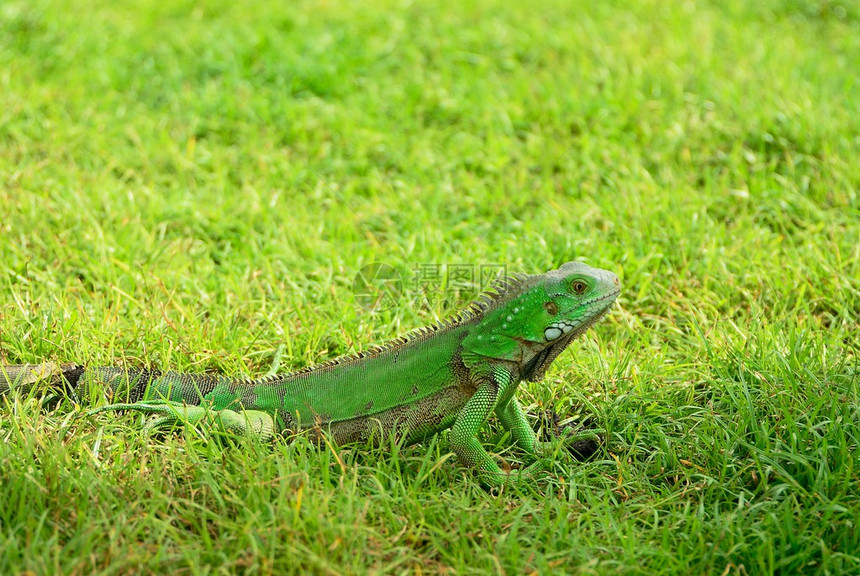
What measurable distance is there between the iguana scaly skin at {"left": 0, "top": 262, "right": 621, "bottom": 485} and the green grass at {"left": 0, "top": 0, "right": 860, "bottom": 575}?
158 millimetres

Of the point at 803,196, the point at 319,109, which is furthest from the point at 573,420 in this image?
the point at 319,109

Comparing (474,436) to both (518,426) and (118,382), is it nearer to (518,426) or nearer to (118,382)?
(518,426)

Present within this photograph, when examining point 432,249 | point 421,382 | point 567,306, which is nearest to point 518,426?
point 421,382

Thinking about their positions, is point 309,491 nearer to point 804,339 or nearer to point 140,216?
point 804,339

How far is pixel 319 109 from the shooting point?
7660 mm

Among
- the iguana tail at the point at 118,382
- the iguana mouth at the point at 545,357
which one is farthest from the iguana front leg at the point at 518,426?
the iguana tail at the point at 118,382

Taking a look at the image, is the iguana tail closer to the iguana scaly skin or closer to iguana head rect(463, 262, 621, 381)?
the iguana scaly skin

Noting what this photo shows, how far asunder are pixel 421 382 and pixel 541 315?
2.13 feet

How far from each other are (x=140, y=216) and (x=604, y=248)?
3246 millimetres

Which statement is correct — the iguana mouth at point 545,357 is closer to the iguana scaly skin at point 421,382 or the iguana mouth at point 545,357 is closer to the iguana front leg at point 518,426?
the iguana scaly skin at point 421,382

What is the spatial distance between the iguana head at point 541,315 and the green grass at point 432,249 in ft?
1.74

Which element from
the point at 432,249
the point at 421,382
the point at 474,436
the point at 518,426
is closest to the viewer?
the point at 474,436

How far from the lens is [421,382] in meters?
4.13

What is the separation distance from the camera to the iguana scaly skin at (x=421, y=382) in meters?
4.00
